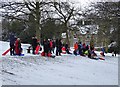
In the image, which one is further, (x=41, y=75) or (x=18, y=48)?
(x=18, y=48)

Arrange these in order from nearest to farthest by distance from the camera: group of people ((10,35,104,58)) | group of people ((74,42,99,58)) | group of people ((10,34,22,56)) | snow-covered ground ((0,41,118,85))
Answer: snow-covered ground ((0,41,118,85)), group of people ((10,34,22,56)), group of people ((10,35,104,58)), group of people ((74,42,99,58))

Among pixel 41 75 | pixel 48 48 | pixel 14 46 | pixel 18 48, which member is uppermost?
pixel 14 46

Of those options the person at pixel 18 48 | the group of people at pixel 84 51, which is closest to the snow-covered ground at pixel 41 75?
the person at pixel 18 48

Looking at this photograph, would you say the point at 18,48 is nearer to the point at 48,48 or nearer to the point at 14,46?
the point at 14,46

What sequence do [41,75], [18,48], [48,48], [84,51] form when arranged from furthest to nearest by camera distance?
[84,51]
[48,48]
[18,48]
[41,75]

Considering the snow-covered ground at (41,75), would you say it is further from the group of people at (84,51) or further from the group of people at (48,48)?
the group of people at (84,51)

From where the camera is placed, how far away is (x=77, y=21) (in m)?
48.3

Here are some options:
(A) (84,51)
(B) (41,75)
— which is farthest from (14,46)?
(A) (84,51)

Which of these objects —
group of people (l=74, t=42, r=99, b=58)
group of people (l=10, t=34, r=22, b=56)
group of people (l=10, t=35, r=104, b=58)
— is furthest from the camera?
group of people (l=74, t=42, r=99, b=58)

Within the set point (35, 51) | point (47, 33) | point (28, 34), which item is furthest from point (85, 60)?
point (28, 34)

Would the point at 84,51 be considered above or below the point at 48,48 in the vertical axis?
below

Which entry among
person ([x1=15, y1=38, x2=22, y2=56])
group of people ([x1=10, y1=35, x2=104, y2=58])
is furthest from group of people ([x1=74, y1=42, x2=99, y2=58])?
person ([x1=15, y1=38, x2=22, y2=56])

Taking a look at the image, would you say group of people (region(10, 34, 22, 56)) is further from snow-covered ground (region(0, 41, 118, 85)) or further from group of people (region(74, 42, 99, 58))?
group of people (region(74, 42, 99, 58))

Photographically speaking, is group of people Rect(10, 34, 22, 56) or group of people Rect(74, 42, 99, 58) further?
group of people Rect(74, 42, 99, 58)
